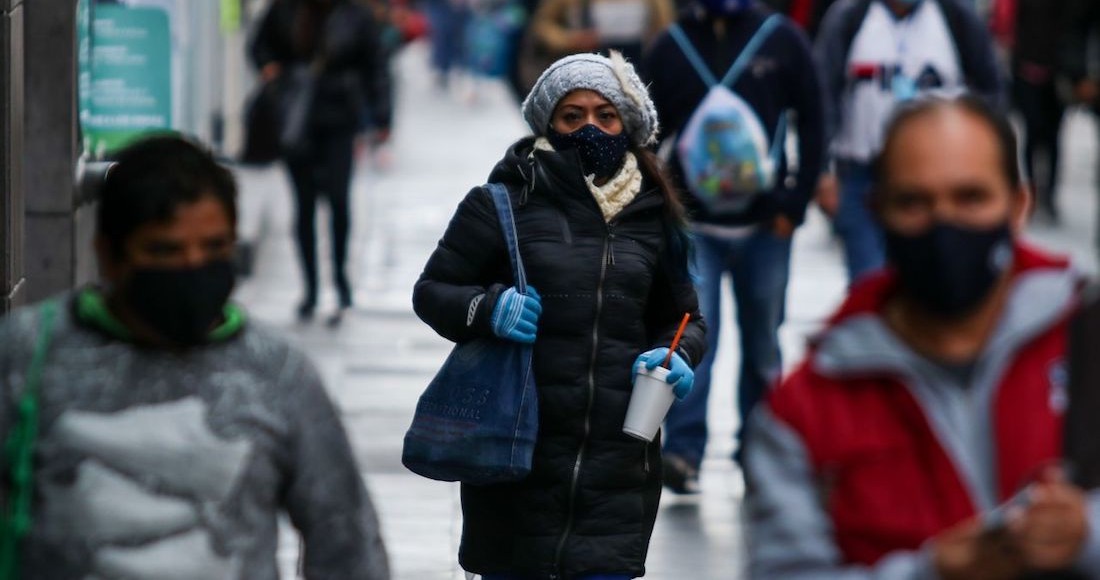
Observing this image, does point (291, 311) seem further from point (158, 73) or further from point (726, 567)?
point (726, 567)

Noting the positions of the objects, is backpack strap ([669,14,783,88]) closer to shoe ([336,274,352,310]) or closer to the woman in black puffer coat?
the woman in black puffer coat

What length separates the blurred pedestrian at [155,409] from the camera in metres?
3.32

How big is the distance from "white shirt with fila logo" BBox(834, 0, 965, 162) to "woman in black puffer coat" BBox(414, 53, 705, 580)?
3592 millimetres

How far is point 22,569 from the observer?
3373 millimetres

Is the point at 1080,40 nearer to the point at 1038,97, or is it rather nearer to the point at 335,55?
the point at 1038,97

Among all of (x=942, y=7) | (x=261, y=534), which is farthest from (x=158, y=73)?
(x=261, y=534)

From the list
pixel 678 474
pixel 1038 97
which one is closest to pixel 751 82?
pixel 678 474

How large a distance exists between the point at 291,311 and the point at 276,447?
952cm

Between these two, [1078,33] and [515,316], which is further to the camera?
[1078,33]

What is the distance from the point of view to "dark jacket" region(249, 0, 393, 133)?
1225cm

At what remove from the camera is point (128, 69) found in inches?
350

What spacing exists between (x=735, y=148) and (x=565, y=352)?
10.1 ft

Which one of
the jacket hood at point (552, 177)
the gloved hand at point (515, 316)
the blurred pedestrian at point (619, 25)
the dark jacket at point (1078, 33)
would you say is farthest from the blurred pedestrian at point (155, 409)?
the dark jacket at point (1078, 33)

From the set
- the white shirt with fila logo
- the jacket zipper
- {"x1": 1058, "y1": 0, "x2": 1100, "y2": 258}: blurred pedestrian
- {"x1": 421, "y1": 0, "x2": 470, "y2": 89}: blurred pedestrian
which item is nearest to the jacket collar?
the jacket zipper
